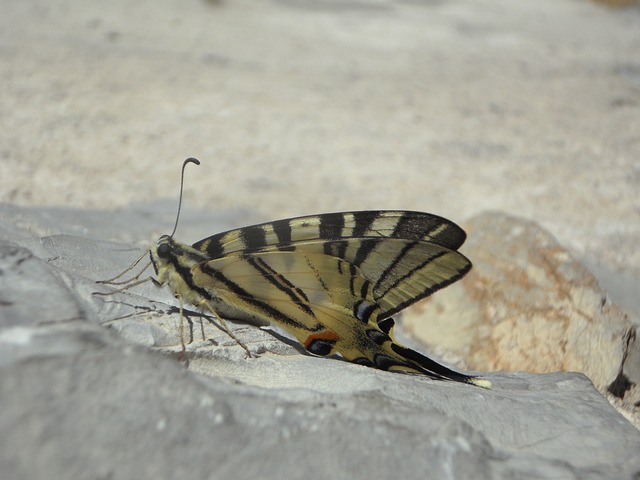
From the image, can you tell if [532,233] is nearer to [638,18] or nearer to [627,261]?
[627,261]

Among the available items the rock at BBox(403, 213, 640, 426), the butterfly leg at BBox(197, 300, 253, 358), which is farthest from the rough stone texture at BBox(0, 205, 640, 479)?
the rock at BBox(403, 213, 640, 426)

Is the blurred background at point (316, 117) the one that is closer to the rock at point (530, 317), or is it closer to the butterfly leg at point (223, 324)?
the rock at point (530, 317)

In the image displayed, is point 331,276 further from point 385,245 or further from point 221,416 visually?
point 221,416

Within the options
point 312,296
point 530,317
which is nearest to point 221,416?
point 312,296

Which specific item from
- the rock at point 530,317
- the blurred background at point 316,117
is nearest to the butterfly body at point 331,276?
the rock at point 530,317

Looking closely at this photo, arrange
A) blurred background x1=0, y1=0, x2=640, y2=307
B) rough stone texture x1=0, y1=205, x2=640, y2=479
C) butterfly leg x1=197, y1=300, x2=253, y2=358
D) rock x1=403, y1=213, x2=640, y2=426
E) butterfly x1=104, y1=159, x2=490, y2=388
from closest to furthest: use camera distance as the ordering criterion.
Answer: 1. rough stone texture x1=0, y1=205, x2=640, y2=479
2. butterfly leg x1=197, y1=300, x2=253, y2=358
3. butterfly x1=104, y1=159, x2=490, y2=388
4. rock x1=403, y1=213, x2=640, y2=426
5. blurred background x1=0, y1=0, x2=640, y2=307

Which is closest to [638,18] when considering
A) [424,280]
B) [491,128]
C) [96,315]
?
[491,128]

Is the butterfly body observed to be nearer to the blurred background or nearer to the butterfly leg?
the butterfly leg
